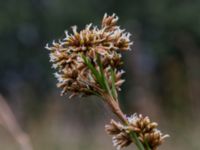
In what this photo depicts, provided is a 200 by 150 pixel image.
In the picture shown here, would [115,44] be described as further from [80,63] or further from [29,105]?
[29,105]

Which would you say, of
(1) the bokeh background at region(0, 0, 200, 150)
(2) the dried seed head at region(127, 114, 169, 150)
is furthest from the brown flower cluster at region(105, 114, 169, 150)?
(1) the bokeh background at region(0, 0, 200, 150)

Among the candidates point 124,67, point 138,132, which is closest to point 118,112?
point 138,132

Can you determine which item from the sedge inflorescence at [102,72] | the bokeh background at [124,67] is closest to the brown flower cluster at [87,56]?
the sedge inflorescence at [102,72]

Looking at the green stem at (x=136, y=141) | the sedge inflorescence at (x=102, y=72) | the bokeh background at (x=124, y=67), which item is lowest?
the green stem at (x=136, y=141)

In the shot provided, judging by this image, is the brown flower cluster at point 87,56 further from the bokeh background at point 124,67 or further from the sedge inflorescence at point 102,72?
the bokeh background at point 124,67

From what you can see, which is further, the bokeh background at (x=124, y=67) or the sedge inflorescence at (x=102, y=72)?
the bokeh background at (x=124, y=67)

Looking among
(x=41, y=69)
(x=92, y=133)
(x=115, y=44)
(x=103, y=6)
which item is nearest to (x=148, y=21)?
(x=103, y=6)

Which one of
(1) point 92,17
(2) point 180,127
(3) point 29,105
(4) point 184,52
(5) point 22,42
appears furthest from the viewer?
(5) point 22,42
